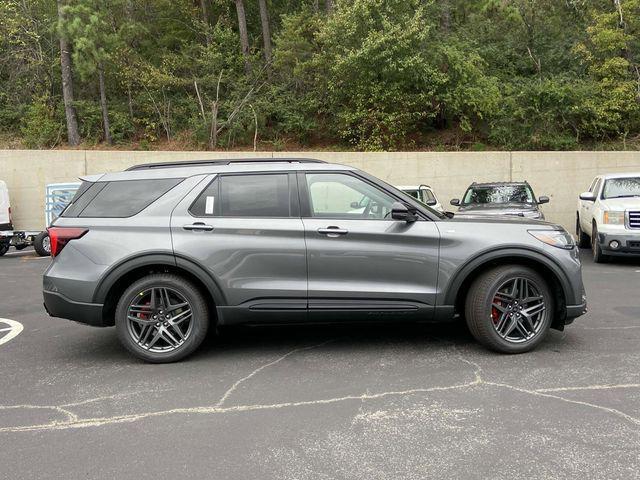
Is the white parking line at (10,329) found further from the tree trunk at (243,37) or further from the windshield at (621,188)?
the tree trunk at (243,37)

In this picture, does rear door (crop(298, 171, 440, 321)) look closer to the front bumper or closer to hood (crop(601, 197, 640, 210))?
the front bumper

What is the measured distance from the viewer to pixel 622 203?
421 inches

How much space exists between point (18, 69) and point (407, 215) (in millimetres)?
23234

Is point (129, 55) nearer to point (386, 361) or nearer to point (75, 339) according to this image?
point (75, 339)

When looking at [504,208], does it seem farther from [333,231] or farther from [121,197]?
[121,197]

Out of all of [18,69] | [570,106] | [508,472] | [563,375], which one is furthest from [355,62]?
[508,472]

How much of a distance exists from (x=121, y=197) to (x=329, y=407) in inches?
110

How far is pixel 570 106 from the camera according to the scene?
19.1 metres

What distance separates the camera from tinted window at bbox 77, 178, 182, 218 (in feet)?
17.5

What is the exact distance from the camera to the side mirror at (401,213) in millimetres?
5082

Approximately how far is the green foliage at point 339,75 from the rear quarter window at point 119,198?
1424 cm

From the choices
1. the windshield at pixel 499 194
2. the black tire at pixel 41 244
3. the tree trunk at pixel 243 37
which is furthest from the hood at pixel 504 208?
the tree trunk at pixel 243 37

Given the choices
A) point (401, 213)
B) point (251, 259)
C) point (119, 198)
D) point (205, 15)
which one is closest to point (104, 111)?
point (205, 15)

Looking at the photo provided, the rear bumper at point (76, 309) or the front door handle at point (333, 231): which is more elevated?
the front door handle at point (333, 231)
